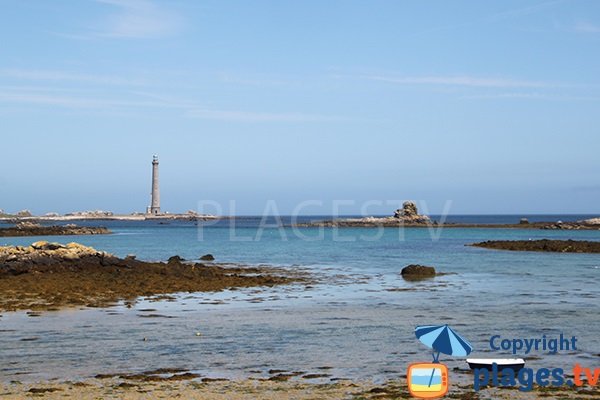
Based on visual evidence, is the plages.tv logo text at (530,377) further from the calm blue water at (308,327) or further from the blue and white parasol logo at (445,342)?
the blue and white parasol logo at (445,342)

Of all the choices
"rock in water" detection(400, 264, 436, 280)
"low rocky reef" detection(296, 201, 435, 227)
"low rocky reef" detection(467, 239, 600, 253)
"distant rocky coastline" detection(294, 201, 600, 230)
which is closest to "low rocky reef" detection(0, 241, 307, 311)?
"rock in water" detection(400, 264, 436, 280)

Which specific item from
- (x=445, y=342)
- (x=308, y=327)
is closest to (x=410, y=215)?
(x=308, y=327)

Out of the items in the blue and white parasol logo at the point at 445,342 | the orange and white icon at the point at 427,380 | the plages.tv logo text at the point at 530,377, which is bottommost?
the plages.tv logo text at the point at 530,377

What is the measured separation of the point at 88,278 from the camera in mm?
37562

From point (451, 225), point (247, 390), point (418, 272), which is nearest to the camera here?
point (247, 390)

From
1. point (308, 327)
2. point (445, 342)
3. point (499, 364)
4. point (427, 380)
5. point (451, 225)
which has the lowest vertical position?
point (308, 327)

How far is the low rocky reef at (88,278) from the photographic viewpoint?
31.7 meters

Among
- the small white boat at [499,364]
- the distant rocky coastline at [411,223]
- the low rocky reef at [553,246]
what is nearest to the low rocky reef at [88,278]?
the small white boat at [499,364]

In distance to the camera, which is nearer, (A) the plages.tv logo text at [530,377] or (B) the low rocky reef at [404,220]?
(A) the plages.tv logo text at [530,377]

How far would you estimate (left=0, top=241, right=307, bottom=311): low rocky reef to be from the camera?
104ft

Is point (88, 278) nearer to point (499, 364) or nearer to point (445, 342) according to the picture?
point (499, 364)

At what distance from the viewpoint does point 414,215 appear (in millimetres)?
167000

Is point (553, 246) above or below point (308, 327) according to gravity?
above

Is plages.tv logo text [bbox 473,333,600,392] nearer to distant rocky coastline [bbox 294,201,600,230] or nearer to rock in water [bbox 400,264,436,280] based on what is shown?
rock in water [bbox 400,264,436,280]
